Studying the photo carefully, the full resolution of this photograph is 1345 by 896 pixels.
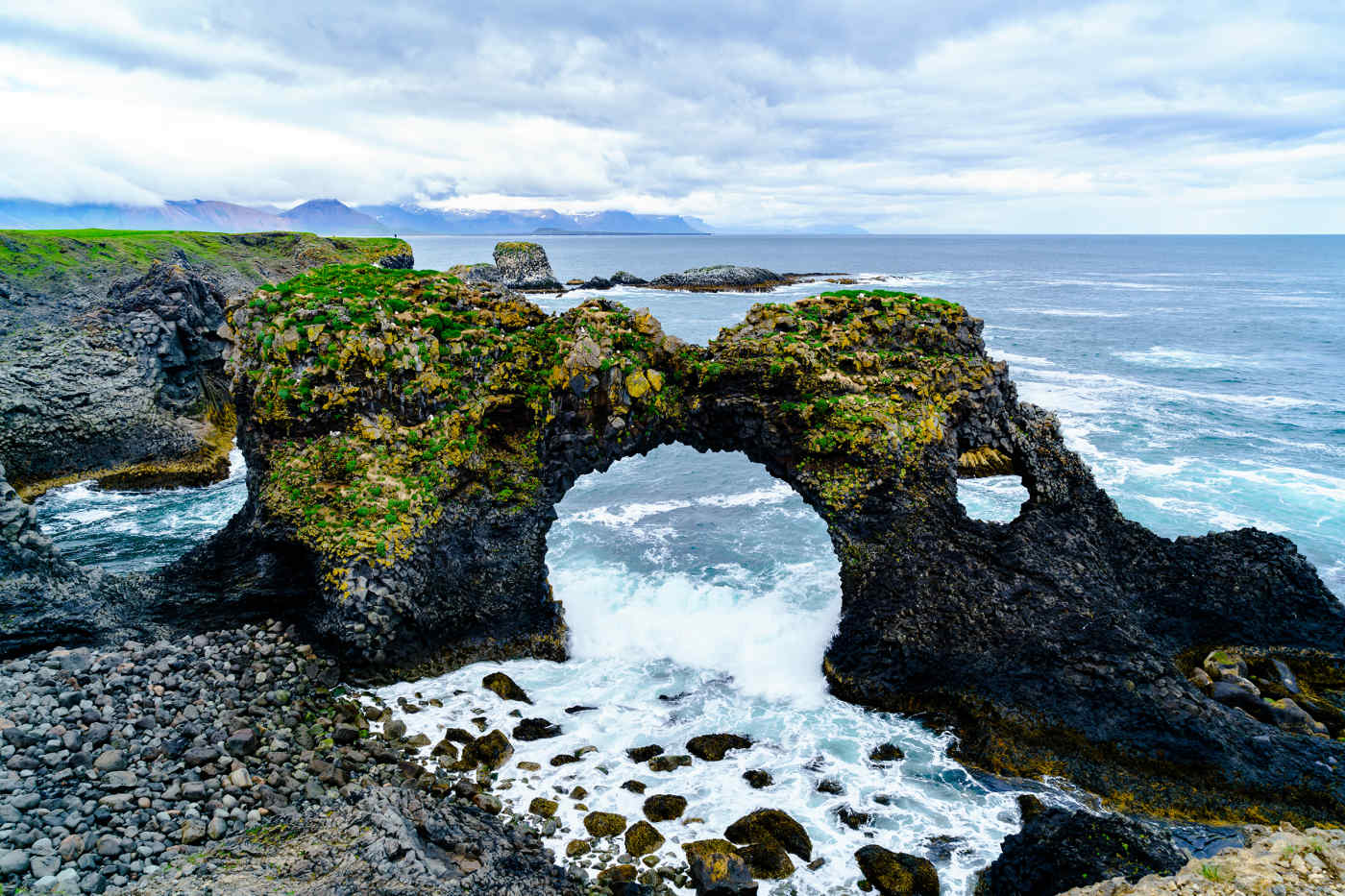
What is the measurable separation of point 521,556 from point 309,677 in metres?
6.98

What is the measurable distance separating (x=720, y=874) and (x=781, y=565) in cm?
1618

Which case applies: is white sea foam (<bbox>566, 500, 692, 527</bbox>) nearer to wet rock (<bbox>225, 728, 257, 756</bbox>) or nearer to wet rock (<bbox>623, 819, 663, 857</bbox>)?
wet rock (<bbox>623, 819, 663, 857</bbox>)

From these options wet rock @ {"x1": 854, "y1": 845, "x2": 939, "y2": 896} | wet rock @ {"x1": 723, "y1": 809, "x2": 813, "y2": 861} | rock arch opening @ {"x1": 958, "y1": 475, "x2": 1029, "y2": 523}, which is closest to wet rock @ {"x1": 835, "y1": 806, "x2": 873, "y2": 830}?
wet rock @ {"x1": 854, "y1": 845, "x2": 939, "y2": 896}

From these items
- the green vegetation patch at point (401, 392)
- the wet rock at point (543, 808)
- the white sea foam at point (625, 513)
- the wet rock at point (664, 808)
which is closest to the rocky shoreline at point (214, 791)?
the wet rock at point (543, 808)

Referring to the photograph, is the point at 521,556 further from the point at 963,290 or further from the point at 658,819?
the point at 963,290

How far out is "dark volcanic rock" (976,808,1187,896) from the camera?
12609mm

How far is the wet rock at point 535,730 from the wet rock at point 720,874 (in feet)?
18.3

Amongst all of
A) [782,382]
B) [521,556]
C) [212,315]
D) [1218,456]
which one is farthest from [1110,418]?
[212,315]

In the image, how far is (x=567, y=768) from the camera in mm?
17156

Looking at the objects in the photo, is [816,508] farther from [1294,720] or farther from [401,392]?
[401,392]

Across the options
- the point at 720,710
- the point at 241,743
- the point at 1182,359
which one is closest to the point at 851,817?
the point at 720,710

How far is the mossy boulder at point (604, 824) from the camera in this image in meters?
15.1

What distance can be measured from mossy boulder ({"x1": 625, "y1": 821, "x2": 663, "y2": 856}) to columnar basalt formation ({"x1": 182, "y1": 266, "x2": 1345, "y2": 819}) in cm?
818

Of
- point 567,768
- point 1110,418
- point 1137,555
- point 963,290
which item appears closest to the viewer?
point 567,768
